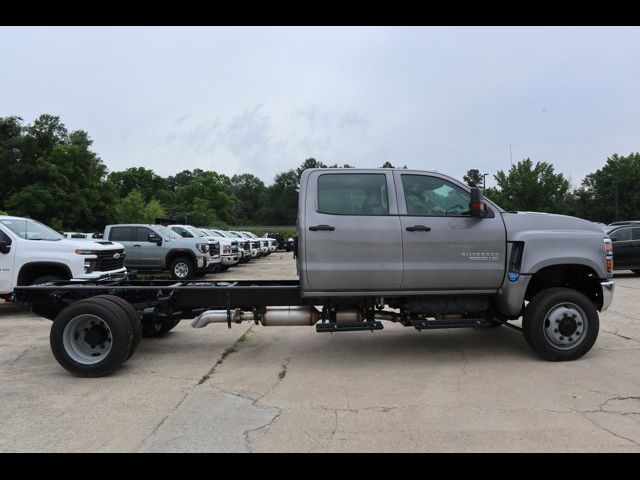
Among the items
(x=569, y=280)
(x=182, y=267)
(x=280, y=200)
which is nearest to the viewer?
(x=569, y=280)

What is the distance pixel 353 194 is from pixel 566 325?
9.51ft

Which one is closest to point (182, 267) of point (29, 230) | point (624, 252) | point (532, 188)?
point (29, 230)

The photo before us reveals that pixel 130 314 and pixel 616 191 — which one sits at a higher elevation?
pixel 616 191

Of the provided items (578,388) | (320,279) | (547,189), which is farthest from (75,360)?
(547,189)

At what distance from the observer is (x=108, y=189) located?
45500 millimetres

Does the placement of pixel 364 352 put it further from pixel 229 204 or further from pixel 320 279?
pixel 229 204

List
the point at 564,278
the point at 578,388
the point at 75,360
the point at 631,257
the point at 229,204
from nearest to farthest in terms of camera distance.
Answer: the point at 578,388 → the point at 75,360 → the point at 564,278 → the point at 631,257 → the point at 229,204

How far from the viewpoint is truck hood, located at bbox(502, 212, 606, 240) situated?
232 inches

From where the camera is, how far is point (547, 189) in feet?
178

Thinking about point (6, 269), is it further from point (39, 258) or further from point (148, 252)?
point (148, 252)

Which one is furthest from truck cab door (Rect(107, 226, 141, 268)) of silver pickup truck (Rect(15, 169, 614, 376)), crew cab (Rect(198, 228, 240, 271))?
silver pickup truck (Rect(15, 169, 614, 376))

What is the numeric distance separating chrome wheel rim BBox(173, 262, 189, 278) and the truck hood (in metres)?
11.8

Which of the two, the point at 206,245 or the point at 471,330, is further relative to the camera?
the point at 206,245

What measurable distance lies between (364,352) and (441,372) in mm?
1199
